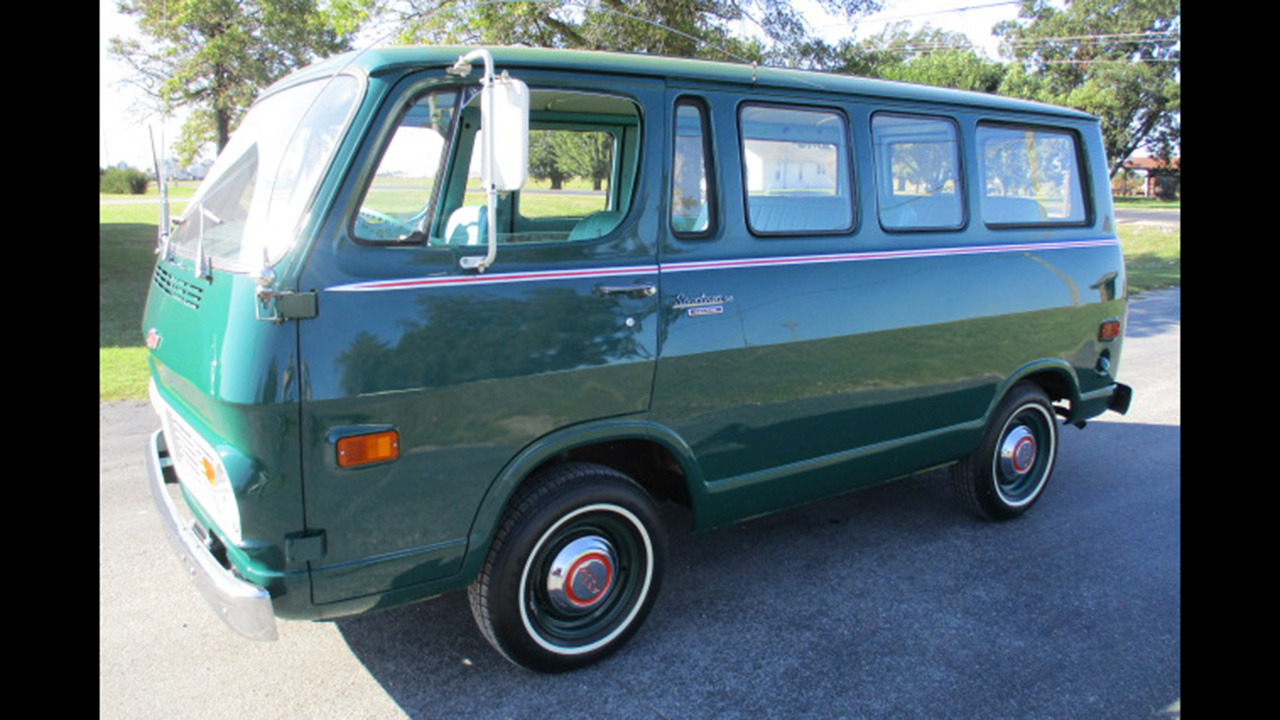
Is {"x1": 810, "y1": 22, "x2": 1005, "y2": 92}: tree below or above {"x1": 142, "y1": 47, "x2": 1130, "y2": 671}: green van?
above

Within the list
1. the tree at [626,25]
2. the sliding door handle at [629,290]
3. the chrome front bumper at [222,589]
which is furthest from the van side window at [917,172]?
the tree at [626,25]

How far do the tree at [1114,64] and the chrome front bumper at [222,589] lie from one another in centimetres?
4380

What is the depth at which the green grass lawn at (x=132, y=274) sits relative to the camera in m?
7.90

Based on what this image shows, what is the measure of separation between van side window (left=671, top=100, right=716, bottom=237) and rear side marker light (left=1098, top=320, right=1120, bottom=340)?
120 inches

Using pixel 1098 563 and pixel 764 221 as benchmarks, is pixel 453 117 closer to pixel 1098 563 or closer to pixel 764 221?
pixel 764 221

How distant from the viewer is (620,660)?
350 cm

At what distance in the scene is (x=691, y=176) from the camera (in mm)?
3531

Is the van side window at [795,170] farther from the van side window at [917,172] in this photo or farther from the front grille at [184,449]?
the front grille at [184,449]

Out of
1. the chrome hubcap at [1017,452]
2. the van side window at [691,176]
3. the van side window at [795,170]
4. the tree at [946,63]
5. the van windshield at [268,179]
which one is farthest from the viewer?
the tree at [946,63]

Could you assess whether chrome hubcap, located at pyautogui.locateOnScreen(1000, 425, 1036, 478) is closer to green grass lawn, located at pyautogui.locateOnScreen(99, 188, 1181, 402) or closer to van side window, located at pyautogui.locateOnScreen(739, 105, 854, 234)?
van side window, located at pyautogui.locateOnScreen(739, 105, 854, 234)

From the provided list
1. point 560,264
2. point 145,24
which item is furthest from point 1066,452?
point 145,24

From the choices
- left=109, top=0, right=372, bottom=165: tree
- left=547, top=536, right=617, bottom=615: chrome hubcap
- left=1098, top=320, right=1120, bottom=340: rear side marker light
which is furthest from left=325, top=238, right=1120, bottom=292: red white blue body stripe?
left=109, top=0, right=372, bottom=165: tree

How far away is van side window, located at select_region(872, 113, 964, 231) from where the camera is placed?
4207mm
